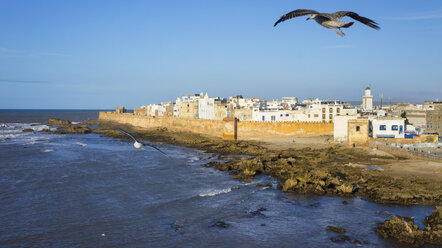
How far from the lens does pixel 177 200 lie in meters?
21.2

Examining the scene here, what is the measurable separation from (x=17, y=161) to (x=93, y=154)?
Result: 7613 mm

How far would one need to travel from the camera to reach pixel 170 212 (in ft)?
62.6

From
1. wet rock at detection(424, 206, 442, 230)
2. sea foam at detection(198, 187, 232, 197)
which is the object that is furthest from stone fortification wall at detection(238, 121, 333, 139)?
wet rock at detection(424, 206, 442, 230)

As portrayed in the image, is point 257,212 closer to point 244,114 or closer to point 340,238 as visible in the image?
point 340,238

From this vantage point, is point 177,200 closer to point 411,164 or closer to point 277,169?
point 277,169

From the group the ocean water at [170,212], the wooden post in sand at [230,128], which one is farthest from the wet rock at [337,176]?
the wooden post in sand at [230,128]

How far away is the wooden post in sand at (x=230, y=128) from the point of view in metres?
52.4

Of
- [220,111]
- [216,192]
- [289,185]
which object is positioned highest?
[220,111]

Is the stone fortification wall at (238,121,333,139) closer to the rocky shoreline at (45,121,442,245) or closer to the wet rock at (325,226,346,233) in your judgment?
the rocky shoreline at (45,121,442,245)

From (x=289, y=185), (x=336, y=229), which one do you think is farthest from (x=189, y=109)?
(x=336, y=229)

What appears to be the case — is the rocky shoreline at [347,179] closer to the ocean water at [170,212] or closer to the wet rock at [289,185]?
the wet rock at [289,185]

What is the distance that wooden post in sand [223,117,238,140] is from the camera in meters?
52.4

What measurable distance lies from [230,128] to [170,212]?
112 ft

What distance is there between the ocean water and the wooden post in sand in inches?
887
